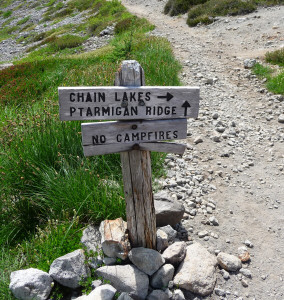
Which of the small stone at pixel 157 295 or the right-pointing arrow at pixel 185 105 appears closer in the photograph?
the right-pointing arrow at pixel 185 105

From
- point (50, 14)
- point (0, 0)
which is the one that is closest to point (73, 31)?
point (50, 14)

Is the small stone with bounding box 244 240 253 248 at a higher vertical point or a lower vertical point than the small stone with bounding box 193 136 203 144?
lower

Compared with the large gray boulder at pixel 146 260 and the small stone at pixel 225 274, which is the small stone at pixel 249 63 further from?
the large gray boulder at pixel 146 260

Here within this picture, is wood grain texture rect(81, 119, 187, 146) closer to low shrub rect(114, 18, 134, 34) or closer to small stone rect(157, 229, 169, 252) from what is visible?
small stone rect(157, 229, 169, 252)

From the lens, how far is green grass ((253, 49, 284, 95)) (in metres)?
8.04

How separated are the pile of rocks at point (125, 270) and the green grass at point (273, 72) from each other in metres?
6.19

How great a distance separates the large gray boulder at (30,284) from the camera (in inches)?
104

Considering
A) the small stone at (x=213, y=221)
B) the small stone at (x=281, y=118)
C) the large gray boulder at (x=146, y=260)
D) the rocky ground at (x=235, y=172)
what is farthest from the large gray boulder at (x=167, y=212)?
the small stone at (x=281, y=118)

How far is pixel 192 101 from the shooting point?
8.48 feet

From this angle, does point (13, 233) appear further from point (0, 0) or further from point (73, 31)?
point (0, 0)

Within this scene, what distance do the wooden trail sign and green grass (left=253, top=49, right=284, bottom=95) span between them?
21.0 ft

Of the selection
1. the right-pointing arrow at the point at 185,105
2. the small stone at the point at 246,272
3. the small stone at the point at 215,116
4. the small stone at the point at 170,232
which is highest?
the right-pointing arrow at the point at 185,105

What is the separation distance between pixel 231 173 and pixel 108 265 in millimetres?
3177

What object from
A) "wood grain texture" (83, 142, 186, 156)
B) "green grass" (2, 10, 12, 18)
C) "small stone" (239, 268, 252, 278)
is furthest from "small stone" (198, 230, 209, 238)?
"green grass" (2, 10, 12, 18)
